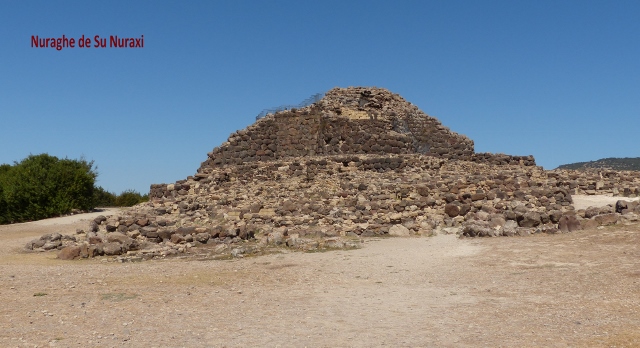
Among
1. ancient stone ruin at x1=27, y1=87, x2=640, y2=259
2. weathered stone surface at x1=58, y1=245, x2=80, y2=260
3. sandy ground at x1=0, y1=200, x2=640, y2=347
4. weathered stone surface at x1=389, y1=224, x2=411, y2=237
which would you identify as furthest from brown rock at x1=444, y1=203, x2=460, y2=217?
weathered stone surface at x1=58, y1=245, x2=80, y2=260

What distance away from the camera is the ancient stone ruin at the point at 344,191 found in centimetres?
1176

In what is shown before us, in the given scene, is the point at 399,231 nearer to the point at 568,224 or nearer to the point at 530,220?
the point at 530,220

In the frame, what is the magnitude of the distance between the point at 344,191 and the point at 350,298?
30.1 ft

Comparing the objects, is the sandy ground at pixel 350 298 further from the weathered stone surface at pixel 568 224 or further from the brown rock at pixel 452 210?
the brown rock at pixel 452 210

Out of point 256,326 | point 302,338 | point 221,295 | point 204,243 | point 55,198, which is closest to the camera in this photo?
point 302,338

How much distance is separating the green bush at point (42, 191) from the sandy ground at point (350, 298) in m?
15.9

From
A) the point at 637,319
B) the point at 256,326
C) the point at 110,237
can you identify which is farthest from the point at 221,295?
the point at 110,237

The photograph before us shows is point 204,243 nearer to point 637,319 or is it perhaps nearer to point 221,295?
point 221,295

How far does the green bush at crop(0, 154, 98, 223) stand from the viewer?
79.8 feet

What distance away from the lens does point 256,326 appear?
205 inches

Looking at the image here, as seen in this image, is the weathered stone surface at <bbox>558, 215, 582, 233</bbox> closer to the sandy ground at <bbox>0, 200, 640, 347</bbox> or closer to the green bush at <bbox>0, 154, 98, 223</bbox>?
the sandy ground at <bbox>0, 200, 640, 347</bbox>

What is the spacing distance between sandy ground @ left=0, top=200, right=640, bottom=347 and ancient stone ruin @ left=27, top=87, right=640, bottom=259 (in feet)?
5.41

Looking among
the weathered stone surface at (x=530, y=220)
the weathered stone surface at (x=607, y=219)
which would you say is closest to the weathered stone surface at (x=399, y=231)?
the weathered stone surface at (x=530, y=220)

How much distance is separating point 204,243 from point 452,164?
39.7 ft
